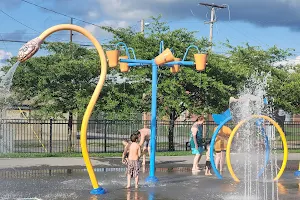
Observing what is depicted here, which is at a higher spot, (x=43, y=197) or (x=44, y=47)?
(x=44, y=47)

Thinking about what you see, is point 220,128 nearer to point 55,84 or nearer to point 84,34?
point 84,34

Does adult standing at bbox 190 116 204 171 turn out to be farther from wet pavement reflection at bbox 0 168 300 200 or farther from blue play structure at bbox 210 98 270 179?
blue play structure at bbox 210 98 270 179

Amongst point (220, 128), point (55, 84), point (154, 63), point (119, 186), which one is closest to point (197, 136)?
point (220, 128)

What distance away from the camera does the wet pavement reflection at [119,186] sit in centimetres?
967

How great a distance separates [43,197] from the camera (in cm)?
940

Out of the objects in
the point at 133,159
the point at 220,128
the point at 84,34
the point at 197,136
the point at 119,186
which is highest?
the point at 84,34

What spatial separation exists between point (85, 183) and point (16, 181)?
1.84 metres

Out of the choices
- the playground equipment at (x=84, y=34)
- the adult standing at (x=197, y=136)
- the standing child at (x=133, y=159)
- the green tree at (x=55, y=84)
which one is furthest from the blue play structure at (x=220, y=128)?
the green tree at (x=55, y=84)

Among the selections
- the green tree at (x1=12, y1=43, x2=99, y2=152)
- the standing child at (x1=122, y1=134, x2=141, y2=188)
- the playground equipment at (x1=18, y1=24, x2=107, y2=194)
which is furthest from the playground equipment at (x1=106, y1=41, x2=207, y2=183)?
the green tree at (x1=12, y1=43, x2=99, y2=152)

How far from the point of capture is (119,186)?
36.1 feet

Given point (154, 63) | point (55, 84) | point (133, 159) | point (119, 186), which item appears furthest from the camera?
point (55, 84)

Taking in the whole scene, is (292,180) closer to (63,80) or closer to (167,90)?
(167,90)

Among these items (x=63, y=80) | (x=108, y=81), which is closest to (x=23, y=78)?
(x=63, y=80)

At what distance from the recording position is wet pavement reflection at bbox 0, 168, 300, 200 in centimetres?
967
